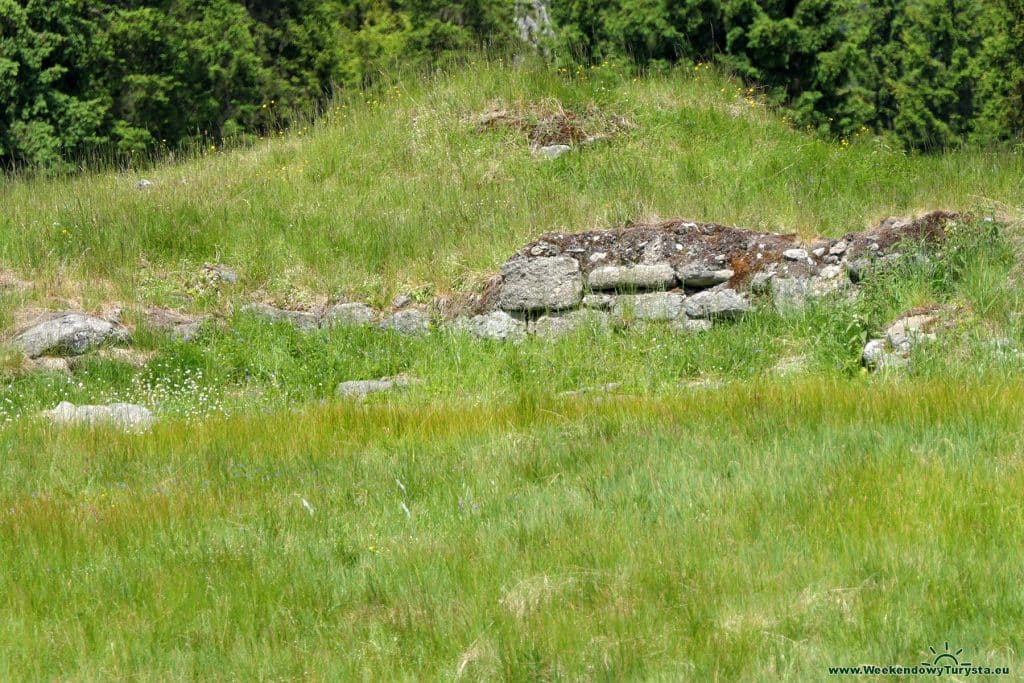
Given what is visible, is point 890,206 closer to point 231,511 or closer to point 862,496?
point 862,496

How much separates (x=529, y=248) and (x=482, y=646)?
7.31 metres

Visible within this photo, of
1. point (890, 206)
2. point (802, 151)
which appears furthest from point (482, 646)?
point (802, 151)

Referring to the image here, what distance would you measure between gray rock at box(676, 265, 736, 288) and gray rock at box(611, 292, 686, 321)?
0.23 metres

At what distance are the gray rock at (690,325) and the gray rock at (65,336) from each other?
5.64 m

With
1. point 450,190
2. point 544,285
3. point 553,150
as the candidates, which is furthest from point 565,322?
point 553,150

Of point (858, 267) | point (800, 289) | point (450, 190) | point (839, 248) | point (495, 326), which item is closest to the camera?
point (858, 267)

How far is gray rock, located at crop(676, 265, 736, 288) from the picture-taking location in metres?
10.3

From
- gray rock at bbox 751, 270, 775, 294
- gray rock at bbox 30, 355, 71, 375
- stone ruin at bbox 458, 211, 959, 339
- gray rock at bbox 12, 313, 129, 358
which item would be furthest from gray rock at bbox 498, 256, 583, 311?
gray rock at bbox 30, 355, 71, 375

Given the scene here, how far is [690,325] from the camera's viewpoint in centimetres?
998

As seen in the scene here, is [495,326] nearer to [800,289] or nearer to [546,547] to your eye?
[800,289]

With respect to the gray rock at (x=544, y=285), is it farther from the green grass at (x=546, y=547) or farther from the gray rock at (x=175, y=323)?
the green grass at (x=546, y=547)

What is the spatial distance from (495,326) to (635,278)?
1.50 metres

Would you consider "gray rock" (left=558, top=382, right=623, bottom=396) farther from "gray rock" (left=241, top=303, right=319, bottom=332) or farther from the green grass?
"gray rock" (left=241, top=303, right=319, bottom=332)

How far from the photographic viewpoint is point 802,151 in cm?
1379
